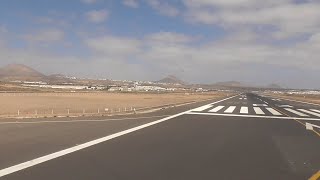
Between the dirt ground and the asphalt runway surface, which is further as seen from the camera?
the dirt ground

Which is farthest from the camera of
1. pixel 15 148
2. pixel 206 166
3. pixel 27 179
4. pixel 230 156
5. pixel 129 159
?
pixel 15 148

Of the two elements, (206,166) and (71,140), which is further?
(71,140)

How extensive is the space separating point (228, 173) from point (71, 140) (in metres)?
7.16

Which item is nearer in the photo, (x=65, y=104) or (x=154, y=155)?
(x=154, y=155)

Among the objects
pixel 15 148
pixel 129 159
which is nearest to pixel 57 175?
pixel 129 159

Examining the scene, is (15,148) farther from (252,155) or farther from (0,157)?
(252,155)

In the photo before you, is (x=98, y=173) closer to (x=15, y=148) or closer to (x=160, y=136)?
(x=15, y=148)

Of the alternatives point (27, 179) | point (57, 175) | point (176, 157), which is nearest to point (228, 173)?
point (176, 157)

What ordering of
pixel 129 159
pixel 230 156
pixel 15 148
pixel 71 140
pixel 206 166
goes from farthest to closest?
1. pixel 71 140
2. pixel 15 148
3. pixel 230 156
4. pixel 129 159
5. pixel 206 166

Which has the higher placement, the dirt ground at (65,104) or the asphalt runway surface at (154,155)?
the asphalt runway surface at (154,155)

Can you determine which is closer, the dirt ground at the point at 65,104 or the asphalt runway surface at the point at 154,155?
the asphalt runway surface at the point at 154,155

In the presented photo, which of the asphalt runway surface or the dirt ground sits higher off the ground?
the asphalt runway surface

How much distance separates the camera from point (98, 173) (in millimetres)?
9203

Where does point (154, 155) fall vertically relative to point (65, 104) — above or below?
above
